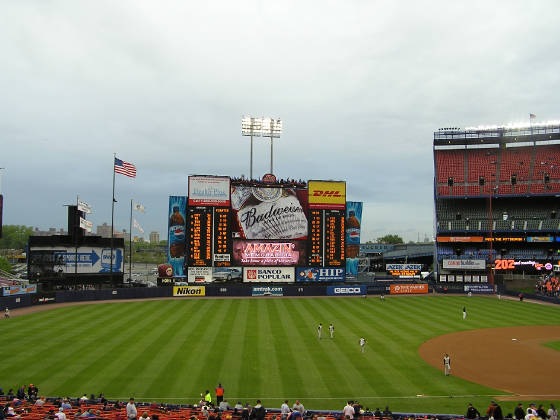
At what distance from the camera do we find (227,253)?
5944 cm

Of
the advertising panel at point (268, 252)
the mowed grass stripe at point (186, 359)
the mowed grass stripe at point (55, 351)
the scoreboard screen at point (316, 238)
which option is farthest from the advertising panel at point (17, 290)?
the scoreboard screen at point (316, 238)

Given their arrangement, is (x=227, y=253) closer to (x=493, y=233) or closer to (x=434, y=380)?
(x=434, y=380)

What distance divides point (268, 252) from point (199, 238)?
972cm

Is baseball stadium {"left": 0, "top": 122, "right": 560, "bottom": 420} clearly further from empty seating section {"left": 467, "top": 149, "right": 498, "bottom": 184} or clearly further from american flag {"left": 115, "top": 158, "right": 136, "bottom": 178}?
american flag {"left": 115, "top": 158, "right": 136, "bottom": 178}

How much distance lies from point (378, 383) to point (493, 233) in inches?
2603

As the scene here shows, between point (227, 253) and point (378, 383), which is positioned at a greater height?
point (227, 253)

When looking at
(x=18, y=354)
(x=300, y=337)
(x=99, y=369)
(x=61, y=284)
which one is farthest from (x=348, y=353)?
(x=61, y=284)

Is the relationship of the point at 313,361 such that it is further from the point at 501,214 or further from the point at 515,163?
the point at 515,163

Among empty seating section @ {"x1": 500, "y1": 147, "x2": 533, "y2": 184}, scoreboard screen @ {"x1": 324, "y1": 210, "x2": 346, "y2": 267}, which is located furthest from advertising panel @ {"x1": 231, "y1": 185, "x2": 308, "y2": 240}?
empty seating section @ {"x1": 500, "y1": 147, "x2": 533, "y2": 184}

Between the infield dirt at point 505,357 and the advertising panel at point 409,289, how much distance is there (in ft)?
84.1

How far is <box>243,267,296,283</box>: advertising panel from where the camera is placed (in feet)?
201

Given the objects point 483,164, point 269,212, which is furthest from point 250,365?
point 483,164

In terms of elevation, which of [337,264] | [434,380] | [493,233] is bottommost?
[434,380]

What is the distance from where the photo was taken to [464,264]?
75875 millimetres
